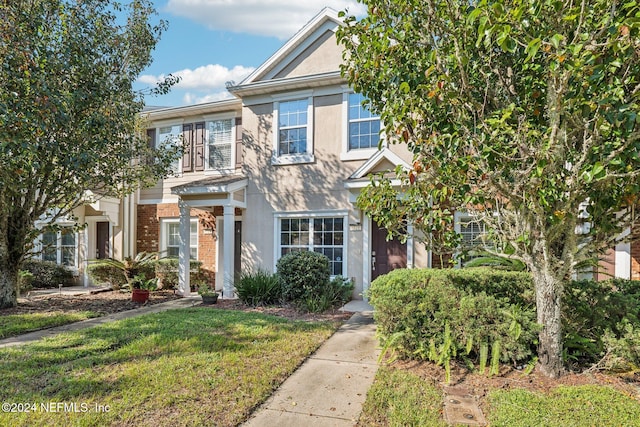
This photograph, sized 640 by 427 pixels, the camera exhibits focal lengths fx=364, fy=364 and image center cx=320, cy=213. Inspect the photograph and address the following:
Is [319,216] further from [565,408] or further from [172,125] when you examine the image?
[565,408]

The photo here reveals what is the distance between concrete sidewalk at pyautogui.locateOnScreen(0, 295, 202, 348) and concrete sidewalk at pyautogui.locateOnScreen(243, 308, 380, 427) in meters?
4.81

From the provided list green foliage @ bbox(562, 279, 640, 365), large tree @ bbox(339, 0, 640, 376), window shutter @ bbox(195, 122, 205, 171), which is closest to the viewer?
large tree @ bbox(339, 0, 640, 376)

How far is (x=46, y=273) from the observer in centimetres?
1317

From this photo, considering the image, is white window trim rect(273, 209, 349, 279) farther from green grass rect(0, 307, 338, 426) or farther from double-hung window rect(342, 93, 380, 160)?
green grass rect(0, 307, 338, 426)

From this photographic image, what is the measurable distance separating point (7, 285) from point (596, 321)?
11.9 m

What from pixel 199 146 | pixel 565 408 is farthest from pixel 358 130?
pixel 565 408

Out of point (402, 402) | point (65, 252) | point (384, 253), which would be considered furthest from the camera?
point (65, 252)

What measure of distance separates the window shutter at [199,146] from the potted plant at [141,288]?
407cm

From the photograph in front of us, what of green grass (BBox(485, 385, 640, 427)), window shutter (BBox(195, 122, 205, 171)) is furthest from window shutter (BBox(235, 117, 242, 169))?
green grass (BBox(485, 385, 640, 427))

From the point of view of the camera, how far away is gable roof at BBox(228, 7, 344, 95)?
1033 centimetres

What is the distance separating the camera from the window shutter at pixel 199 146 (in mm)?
12508

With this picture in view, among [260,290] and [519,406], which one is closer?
[519,406]

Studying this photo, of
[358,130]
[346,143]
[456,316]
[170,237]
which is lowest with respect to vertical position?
[456,316]

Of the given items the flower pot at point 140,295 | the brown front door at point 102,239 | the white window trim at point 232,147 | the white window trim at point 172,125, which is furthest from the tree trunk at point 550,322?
the brown front door at point 102,239
